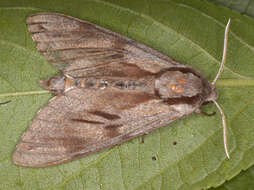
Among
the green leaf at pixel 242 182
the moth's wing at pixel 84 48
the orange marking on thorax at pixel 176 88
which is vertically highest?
the moth's wing at pixel 84 48

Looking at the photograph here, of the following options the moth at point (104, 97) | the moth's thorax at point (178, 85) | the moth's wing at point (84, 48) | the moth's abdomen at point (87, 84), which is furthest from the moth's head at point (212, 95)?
the moth's abdomen at point (87, 84)

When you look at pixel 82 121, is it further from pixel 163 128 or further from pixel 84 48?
pixel 163 128

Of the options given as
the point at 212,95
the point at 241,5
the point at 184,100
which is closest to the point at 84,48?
the point at 184,100

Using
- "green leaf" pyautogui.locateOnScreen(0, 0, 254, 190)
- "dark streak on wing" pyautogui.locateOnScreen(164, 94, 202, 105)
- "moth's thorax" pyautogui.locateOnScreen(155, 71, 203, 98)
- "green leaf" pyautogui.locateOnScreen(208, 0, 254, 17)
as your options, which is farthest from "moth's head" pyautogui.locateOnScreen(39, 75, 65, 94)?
"green leaf" pyautogui.locateOnScreen(208, 0, 254, 17)

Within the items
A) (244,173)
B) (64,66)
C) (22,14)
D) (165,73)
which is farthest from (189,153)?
(22,14)

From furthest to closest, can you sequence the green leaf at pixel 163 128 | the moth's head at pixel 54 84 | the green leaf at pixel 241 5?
the green leaf at pixel 241 5 → the green leaf at pixel 163 128 → the moth's head at pixel 54 84

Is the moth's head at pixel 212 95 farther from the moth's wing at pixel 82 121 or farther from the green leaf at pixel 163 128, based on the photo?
the moth's wing at pixel 82 121
